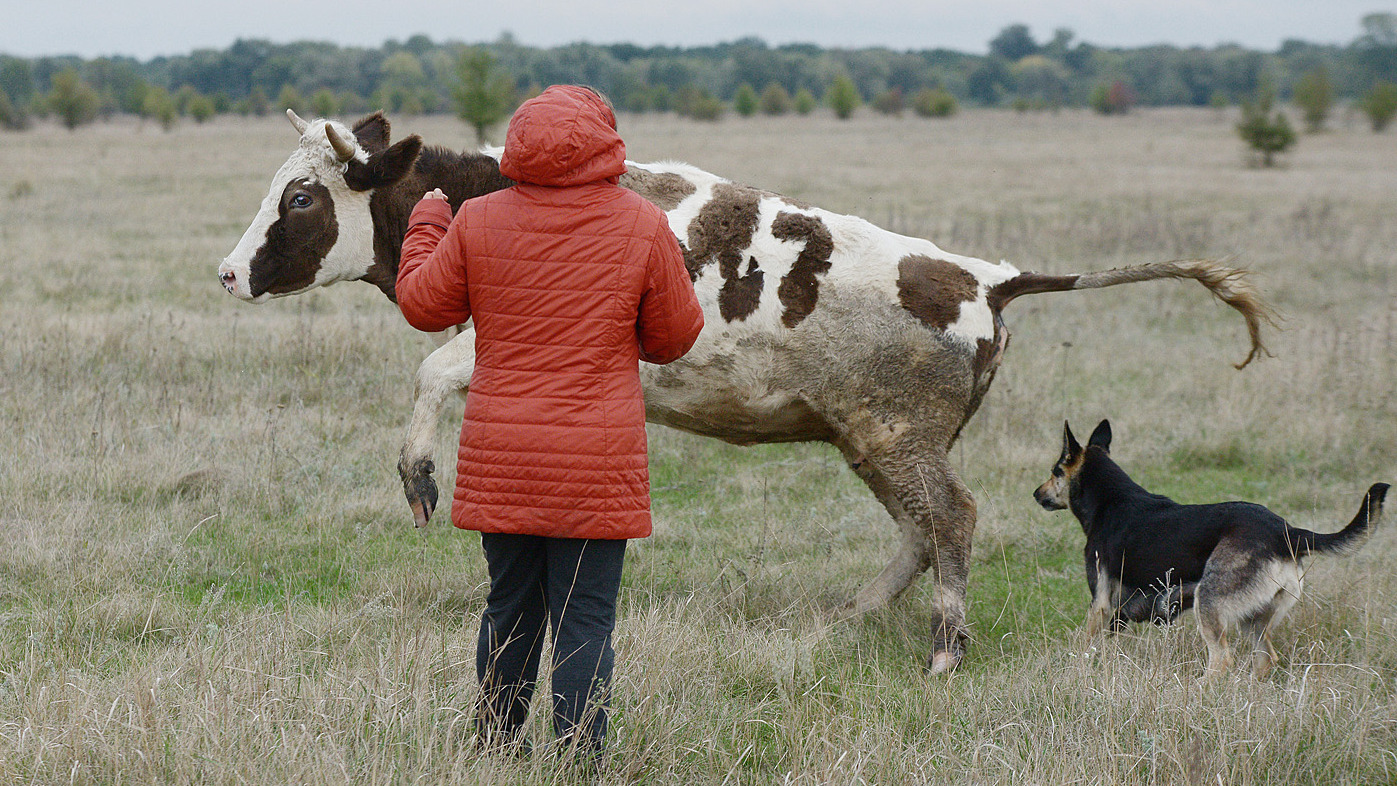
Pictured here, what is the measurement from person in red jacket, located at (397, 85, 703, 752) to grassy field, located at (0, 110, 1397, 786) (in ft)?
2.15

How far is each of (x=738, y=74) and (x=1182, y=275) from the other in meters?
141

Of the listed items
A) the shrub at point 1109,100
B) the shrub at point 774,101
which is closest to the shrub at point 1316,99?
the shrub at point 1109,100

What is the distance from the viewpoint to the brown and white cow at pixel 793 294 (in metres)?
5.30

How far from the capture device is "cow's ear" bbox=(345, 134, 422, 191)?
5160 millimetres

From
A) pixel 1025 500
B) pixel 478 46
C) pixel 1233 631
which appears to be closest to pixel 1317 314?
pixel 1025 500

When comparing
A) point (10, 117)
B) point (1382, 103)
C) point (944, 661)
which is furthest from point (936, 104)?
point (944, 661)

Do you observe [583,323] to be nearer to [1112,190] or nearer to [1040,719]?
[1040,719]

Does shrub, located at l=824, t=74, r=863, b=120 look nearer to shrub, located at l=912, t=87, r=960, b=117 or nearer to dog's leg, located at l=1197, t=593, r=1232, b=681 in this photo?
shrub, located at l=912, t=87, r=960, b=117

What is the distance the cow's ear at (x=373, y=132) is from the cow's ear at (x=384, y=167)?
21 cm

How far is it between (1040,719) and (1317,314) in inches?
456

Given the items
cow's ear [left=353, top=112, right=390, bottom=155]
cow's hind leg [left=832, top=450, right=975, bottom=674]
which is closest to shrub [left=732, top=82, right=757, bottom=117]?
cow's ear [left=353, top=112, right=390, bottom=155]

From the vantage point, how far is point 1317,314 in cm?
1360

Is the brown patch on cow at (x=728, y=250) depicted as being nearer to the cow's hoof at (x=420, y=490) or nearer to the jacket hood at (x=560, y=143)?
the cow's hoof at (x=420, y=490)

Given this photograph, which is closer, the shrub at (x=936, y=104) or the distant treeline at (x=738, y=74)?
the shrub at (x=936, y=104)
